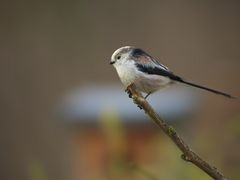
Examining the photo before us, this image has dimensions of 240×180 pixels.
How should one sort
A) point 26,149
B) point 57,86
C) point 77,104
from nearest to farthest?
point 77,104 → point 26,149 → point 57,86

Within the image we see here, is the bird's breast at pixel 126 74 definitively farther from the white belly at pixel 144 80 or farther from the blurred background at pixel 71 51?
the blurred background at pixel 71 51

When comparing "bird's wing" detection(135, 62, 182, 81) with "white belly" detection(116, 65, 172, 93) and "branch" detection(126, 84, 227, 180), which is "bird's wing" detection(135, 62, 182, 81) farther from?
"branch" detection(126, 84, 227, 180)

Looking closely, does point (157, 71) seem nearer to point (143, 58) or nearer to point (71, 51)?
point (143, 58)

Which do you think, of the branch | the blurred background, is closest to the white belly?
the branch

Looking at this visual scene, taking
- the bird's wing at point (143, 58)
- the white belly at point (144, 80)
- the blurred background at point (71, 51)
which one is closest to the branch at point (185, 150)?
the white belly at point (144, 80)

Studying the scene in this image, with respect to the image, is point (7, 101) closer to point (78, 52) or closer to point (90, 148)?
point (78, 52)

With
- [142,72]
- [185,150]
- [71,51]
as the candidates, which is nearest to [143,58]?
[142,72]

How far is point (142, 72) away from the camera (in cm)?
315

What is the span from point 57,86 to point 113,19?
91 centimetres

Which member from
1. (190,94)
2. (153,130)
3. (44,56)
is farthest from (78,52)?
(153,130)

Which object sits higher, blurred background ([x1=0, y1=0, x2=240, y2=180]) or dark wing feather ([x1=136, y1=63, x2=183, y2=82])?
blurred background ([x1=0, y1=0, x2=240, y2=180])

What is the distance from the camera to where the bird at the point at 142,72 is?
10.0 feet

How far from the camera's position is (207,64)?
8.41 meters

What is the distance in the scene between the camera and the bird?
10.0 feet
